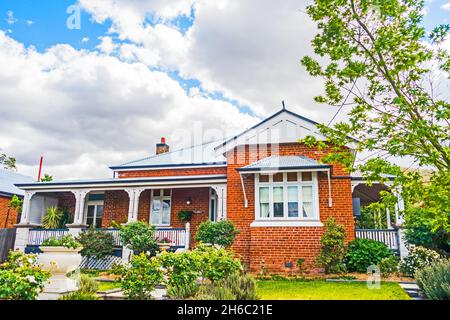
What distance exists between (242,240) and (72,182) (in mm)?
8917

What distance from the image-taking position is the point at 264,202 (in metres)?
13.1

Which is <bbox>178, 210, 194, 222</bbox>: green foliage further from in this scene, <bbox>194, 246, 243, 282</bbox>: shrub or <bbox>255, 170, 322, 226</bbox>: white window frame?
<bbox>194, 246, 243, 282</bbox>: shrub

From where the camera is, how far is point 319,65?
706cm

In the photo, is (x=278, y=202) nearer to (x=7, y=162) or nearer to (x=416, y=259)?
(x=416, y=259)

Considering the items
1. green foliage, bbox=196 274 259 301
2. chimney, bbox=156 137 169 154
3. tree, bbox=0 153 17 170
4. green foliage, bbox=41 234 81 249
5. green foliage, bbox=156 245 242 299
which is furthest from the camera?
tree, bbox=0 153 17 170

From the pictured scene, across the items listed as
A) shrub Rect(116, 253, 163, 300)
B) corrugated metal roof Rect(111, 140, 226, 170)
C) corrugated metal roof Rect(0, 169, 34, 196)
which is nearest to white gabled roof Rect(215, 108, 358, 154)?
corrugated metal roof Rect(111, 140, 226, 170)

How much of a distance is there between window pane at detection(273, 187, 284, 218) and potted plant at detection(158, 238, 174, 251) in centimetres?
438

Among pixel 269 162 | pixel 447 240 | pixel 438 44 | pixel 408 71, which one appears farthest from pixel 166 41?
pixel 447 240

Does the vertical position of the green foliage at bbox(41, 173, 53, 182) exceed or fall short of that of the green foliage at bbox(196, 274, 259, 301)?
it exceeds it

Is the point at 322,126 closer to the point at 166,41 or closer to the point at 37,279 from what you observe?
the point at 166,41

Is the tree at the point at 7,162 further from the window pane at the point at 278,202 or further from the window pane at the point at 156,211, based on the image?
the window pane at the point at 278,202

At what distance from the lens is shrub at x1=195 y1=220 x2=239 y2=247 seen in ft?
39.0

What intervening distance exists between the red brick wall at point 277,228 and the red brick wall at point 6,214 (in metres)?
14.6

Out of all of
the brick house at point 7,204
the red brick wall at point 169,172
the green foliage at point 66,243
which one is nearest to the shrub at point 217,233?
the green foliage at point 66,243
